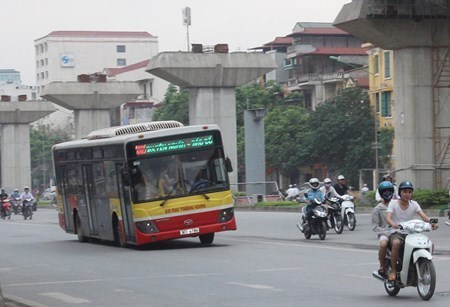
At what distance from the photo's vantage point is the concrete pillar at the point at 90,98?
7000cm

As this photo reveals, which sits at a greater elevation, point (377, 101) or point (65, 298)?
point (377, 101)

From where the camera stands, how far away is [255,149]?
5709 centimetres

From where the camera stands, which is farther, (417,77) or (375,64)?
(375,64)

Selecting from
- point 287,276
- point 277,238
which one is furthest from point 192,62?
point 287,276

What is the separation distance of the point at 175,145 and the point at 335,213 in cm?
631

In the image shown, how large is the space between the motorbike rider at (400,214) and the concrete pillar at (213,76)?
40.3 m

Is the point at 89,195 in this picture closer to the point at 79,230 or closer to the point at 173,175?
the point at 79,230

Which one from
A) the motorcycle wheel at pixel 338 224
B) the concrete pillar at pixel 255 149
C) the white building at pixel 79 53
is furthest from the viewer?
the white building at pixel 79 53

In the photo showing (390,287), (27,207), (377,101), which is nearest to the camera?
(390,287)

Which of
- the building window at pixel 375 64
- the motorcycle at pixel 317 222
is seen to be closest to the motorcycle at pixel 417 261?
the motorcycle at pixel 317 222

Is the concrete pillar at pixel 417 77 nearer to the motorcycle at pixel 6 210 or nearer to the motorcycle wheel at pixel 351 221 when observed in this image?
the motorcycle wheel at pixel 351 221

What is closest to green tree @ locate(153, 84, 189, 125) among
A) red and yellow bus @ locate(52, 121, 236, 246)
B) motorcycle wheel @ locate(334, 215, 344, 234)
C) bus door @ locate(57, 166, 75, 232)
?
bus door @ locate(57, 166, 75, 232)

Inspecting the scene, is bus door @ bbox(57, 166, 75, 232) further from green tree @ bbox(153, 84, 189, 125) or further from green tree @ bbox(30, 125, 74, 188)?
green tree @ bbox(30, 125, 74, 188)

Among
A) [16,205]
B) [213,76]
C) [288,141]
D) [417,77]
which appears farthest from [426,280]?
[288,141]
